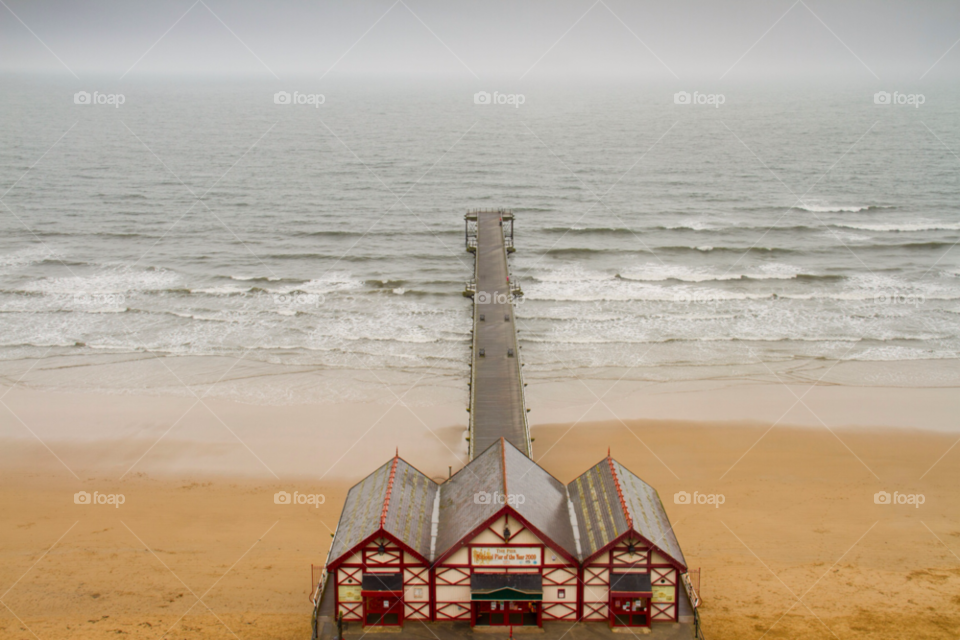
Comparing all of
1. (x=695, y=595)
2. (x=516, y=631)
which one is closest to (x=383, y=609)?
(x=516, y=631)

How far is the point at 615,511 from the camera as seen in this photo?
77.8 ft

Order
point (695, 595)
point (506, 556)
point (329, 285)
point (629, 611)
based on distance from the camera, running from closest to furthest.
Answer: point (506, 556) → point (629, 611) → point (695, 595) → point (329, 285)

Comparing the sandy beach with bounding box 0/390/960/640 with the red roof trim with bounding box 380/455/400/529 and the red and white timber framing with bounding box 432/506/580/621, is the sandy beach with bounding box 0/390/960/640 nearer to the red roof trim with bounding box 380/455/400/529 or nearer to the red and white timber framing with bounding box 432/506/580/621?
the red and white timber framing with bounding box 432/506/580/621

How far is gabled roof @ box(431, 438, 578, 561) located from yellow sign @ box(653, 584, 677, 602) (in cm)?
254

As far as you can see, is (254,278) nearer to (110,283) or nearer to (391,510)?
(110,283)

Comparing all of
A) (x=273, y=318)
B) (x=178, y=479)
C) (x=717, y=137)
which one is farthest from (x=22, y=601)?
(x=717, y=137)

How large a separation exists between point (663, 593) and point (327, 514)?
44.6 ft

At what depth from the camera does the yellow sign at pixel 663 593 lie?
2323 centimetres

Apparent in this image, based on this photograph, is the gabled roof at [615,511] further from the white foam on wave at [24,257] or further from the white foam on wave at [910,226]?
the white foam on wave at [910,226]

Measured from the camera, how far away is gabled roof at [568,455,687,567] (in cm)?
2300

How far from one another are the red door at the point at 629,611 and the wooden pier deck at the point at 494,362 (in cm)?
891

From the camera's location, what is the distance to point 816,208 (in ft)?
254

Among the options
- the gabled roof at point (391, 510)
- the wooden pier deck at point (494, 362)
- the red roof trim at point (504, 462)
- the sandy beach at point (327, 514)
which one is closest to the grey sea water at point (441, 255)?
the wooden pier deck at point (494, 362)

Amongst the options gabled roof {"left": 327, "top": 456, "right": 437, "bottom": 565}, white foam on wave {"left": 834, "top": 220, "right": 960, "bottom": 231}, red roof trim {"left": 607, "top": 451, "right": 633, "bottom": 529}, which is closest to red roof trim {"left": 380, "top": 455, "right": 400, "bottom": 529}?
gabled roof {"left": 327, "top": 456, "right": 437, "bottom": 565}
